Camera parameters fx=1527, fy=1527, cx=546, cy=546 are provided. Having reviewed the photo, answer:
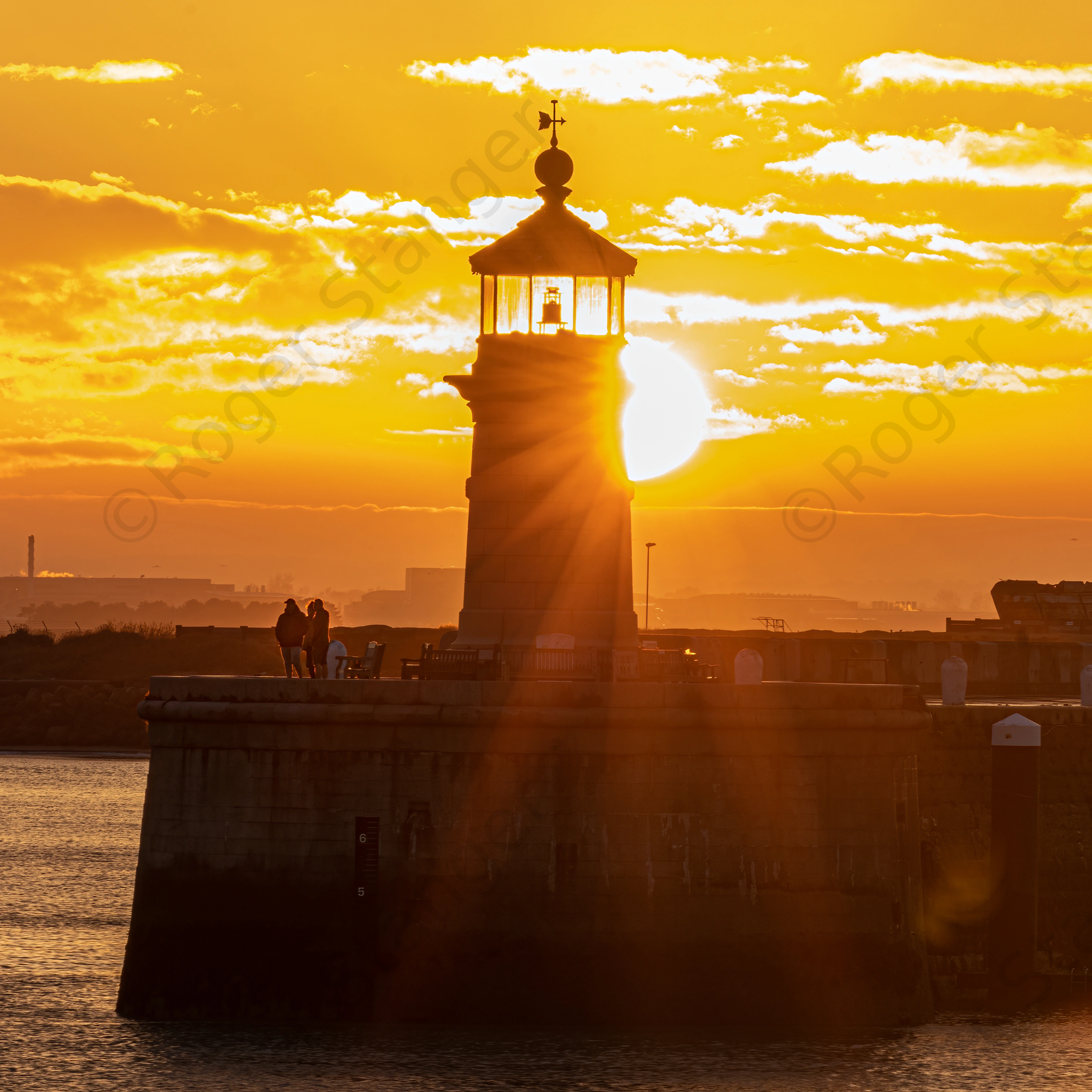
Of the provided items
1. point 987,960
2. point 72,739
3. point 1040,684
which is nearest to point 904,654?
point 1040,684

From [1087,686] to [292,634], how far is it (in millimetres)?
12750

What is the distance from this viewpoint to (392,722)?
19.9m

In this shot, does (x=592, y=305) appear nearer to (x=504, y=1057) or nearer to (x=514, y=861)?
(x=514, y=861)

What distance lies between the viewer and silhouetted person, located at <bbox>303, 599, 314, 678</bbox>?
23719 mm

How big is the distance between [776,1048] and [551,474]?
967 cm

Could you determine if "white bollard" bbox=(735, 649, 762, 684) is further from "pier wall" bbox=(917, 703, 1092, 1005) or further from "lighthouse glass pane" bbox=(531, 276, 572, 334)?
"lighthouse glass pane" bbox=(531, 276, 572, 334)

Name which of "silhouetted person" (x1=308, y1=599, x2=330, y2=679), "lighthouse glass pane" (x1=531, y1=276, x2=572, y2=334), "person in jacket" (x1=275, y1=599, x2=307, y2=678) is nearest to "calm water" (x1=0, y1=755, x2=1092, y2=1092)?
"person in jacket" (x1=275, y1=599, x2=307, y2=678)

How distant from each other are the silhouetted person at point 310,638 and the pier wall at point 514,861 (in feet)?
11.4

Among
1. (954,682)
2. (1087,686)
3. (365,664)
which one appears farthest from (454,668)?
(1087,686)

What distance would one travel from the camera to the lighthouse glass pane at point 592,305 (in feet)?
83.7

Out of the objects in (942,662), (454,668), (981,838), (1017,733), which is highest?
(942,662)

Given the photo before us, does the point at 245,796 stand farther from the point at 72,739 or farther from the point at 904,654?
the point at 72,739

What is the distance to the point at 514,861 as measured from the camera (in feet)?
65.1

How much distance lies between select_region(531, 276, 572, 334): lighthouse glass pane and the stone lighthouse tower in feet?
1.02
